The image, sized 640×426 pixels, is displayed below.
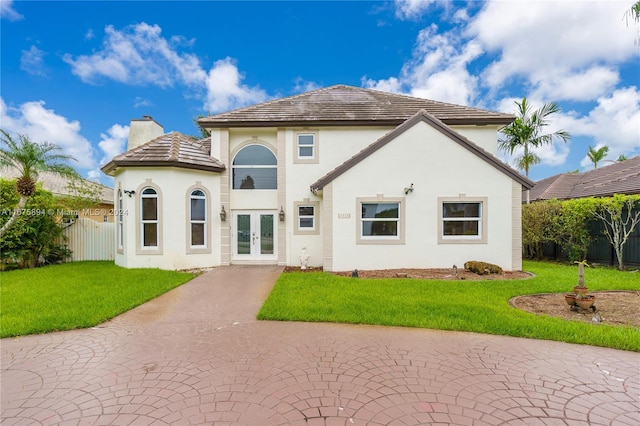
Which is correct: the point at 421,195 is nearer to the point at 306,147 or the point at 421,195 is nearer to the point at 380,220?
the point at 380,220

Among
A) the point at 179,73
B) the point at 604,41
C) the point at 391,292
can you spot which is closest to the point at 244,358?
the point at 391,292

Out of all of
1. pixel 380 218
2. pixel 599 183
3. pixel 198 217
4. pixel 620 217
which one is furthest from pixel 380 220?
pixel 599 183

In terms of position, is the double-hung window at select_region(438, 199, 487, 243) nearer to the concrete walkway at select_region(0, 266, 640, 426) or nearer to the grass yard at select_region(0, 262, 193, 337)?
the concrete walkway at select_region(0, 266, 640, 426)

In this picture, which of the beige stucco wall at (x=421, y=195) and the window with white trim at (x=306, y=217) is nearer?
the beige stucco wall at (x=421, y=195)

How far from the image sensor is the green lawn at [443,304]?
5.09 meters

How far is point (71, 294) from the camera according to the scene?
775cm

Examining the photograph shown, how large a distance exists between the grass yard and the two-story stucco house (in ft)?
5.87

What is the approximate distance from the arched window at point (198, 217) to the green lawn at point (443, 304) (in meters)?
4.90

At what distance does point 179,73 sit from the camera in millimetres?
17672

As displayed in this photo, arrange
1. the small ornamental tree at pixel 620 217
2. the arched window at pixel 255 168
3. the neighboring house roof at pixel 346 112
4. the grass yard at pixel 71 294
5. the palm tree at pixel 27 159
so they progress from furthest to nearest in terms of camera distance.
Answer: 1. the arched window at pixel 255 168
2. the neighboring house roof at pixel 346 112
3. the small ornamental tree at pixel 620 217
4. the palm tree at pixel 27 159
5. the grass yard at pixel 71 294

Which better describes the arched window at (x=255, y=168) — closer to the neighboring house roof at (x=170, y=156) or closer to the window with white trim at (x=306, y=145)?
the neighboring house roof at (x=170, y=156)

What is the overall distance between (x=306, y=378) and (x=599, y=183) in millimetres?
22197

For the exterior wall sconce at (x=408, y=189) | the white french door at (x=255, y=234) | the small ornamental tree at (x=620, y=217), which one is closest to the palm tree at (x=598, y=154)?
the small ornamental tree at (x=620, y=217)

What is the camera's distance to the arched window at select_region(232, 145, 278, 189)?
1346 centimetres
